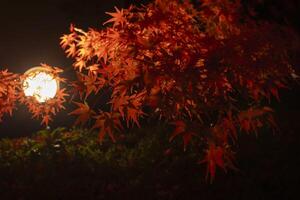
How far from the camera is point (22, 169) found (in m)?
8.99

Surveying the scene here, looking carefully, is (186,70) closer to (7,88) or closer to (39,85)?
(7,88)

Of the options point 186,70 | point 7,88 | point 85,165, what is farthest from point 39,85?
point 186,70

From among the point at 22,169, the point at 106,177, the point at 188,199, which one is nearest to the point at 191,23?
the point at 188,199

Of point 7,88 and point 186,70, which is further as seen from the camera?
point 7,88

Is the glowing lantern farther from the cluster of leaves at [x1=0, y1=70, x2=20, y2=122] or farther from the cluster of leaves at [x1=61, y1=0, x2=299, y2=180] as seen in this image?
the cluster of leaves at [x1=61, y1=0, x2=299, y2=180]

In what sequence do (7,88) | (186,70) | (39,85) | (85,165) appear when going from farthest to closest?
(85,165)
(39,85)
(7,88)
(186,70)

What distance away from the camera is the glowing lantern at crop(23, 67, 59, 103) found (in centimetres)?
716

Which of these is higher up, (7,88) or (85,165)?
(7,88)

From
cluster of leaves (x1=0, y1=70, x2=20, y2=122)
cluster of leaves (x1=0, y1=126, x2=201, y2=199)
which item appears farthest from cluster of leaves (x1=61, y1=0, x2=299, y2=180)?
cluster of leaves (x1=0, y1=126, x2=201, y2=199)

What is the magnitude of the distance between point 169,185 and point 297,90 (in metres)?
5.70

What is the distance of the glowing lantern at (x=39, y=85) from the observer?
7156 millimetres

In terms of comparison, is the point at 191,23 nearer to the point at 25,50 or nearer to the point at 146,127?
the point at 146,127

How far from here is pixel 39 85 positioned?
Answer: 771cm

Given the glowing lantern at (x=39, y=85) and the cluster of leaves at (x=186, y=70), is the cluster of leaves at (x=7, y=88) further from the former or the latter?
the cluster of leaves at (x=186, y=70)
